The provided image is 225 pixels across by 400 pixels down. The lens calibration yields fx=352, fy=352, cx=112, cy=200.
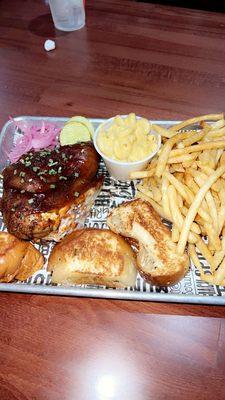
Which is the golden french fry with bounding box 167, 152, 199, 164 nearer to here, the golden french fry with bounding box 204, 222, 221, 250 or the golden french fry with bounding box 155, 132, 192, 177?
the golden french fry with bounding box 155, 132, 192, 177

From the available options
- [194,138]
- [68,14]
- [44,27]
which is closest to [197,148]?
[194,138]

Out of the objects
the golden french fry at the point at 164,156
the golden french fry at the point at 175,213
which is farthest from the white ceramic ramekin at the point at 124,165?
the golden french fry at the point at 175,213

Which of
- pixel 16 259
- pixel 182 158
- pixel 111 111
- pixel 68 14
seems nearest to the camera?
pixel 16 259

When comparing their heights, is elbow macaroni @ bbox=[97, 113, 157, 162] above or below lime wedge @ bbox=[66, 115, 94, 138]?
below

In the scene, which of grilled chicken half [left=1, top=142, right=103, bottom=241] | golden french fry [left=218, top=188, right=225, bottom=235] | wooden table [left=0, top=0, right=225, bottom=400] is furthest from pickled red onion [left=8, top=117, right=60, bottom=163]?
golden french fry [left=218, top=188, right=225, bottom=235]

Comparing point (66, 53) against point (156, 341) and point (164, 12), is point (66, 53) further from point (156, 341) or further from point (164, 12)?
point (156, 341)

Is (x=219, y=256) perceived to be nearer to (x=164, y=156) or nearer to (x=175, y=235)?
(x=175, y=235)
